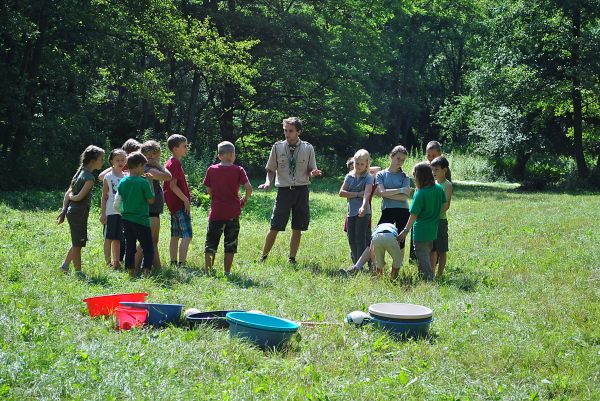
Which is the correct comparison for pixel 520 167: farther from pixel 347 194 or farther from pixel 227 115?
pixel 347 194

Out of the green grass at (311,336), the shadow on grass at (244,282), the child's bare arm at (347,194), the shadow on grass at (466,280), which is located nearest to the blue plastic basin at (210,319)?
the green grass at (311,336)

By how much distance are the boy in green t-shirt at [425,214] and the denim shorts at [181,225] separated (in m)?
2.59

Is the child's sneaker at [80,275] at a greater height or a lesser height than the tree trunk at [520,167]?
lesser

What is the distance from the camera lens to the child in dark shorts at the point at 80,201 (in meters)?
7.84

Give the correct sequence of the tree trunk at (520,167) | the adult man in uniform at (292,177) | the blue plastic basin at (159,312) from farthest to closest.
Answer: the tree trunk at (520,167), the adult man in uniform at (292,177), the blue plastic basin at (159,312)

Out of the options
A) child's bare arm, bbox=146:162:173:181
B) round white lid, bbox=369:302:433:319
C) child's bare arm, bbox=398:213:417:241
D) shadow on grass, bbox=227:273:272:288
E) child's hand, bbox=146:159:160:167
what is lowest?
shadow on grass, bbox=227:273:272:288

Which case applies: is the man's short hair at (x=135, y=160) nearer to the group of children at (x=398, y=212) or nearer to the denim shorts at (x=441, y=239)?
the group of children at (x=398, y=212)

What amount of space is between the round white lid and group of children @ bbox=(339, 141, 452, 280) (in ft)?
7.13

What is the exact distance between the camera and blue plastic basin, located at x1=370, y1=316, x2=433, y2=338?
5.74m

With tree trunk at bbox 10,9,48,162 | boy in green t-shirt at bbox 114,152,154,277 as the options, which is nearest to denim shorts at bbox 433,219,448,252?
boy in green t-shirt at bbox 114,152,154,277

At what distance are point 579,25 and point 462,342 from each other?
29228 mm

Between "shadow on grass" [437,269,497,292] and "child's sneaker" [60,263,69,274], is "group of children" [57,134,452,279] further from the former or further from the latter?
"shadow on grass" [437,269,497,292]

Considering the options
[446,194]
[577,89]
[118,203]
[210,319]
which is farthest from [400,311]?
[577,89]

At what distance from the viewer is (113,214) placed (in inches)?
332
